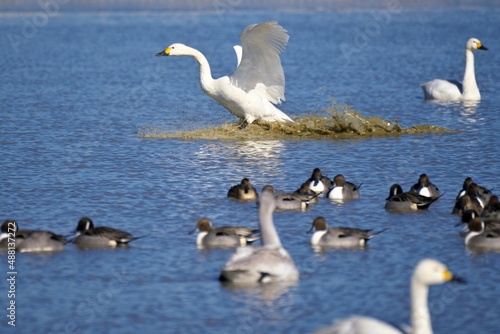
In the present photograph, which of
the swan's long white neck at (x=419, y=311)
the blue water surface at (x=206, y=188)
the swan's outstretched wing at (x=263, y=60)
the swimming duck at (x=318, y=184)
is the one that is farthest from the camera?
the swan's outstretched wing at (x=263, y=60)

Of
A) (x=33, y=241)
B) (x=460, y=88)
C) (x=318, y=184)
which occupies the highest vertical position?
(x=460, y=88)

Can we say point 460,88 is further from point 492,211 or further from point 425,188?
point 492,211

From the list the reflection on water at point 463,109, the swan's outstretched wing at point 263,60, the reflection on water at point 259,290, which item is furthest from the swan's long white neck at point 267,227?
the reflection on water at point 463,109

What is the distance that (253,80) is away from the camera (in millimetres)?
16031

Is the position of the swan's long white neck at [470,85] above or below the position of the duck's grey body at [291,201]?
above

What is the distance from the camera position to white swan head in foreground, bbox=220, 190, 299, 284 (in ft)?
25.8

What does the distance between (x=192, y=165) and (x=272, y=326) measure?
6.73 meters

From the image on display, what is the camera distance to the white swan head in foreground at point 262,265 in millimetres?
7875

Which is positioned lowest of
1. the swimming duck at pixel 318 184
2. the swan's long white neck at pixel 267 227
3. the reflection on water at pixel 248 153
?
the swan's long white neck at pixel 267 227

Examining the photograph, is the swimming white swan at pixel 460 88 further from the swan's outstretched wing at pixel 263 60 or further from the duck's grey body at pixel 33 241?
the duck's grey body at pixel 33 241

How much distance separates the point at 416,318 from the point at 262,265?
2133 millimetres

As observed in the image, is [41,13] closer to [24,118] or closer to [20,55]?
[20,55]

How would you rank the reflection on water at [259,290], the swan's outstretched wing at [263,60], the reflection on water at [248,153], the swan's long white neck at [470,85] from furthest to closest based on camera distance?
the swan's long white neck at [470,85]
the swan's outstretched wing at [263,60]
the reflection on water at [248,153]
the reflection on water at [259,290]

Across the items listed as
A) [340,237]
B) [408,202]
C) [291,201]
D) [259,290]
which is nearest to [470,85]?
[408,202]
